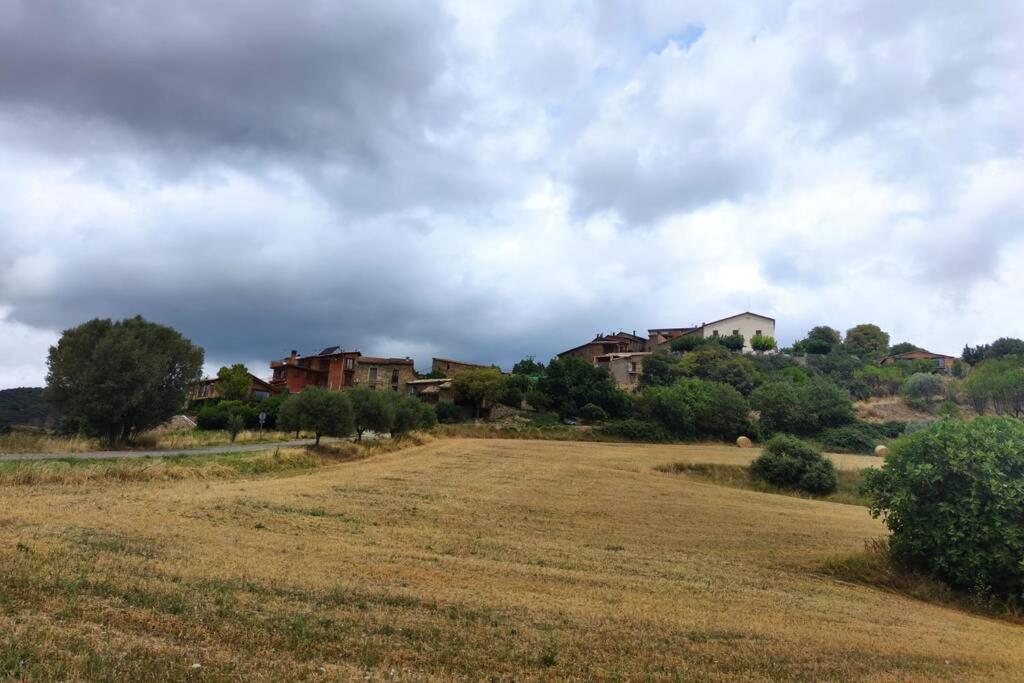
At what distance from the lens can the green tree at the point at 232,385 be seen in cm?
8262

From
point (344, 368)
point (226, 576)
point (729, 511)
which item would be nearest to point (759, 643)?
point (226, 576)

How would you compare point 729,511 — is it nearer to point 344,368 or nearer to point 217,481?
point 217,481

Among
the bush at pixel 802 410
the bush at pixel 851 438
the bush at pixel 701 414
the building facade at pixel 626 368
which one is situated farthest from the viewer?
the building facade at pixel 626 368

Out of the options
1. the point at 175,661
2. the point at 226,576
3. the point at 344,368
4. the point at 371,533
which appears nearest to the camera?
the point at 175,661

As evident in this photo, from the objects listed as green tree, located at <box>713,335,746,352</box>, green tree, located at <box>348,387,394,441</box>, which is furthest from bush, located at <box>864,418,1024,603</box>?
green tree, located at <box>713,335,746,352</box>

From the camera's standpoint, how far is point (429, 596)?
34.9 ft

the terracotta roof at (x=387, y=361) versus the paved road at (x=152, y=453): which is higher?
the terracotta roof at (x=387, y=361)

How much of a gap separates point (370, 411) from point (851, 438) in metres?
48.9

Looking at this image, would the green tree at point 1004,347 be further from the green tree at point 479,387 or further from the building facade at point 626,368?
the green tree at point 479,387

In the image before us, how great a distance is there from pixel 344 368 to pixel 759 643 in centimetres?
9813

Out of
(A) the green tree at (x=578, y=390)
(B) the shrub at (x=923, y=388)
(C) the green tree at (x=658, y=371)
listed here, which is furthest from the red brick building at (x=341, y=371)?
(B) the shrub at (x=923, y=388)

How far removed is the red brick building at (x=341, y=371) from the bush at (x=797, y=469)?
62419 millimetres

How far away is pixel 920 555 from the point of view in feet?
57.8

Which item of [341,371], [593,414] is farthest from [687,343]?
[341,371]
